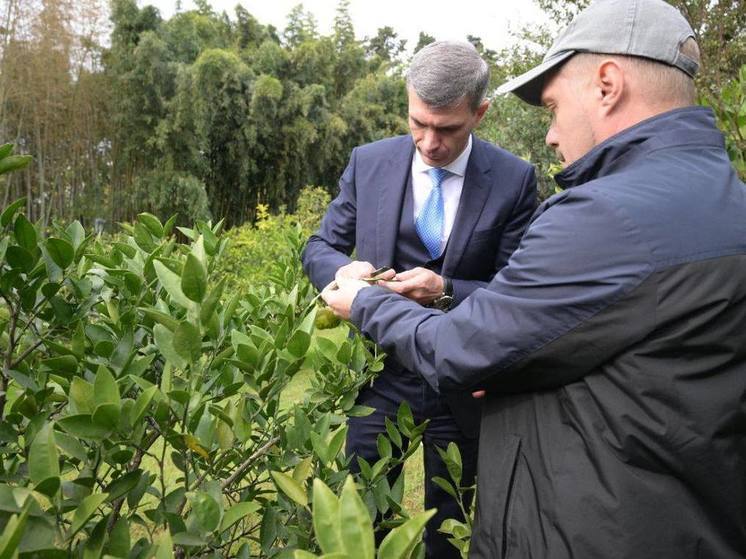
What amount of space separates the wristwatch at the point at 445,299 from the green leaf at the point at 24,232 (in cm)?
99

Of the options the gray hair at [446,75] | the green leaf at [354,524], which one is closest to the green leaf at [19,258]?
the green leaf at [354,524]

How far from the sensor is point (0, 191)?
13.7 m

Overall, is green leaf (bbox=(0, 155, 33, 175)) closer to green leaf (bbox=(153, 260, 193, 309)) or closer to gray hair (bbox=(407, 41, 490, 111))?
green leaf (bbox=(153, 260, 193, 309))

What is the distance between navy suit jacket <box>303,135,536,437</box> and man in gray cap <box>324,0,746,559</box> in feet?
2.66

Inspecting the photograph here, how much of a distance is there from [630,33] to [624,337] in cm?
55

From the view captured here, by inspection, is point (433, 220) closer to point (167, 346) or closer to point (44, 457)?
point (167, 346)

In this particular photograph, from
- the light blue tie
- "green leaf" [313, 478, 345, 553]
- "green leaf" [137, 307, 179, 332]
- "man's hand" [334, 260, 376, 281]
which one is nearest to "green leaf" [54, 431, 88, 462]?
"green leaf" [137, 307, 179, 332]

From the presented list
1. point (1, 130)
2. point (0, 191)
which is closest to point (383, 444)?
point (1, 130)

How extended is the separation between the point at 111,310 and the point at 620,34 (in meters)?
1.08

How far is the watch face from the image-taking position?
1802mm

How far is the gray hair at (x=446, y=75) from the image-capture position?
193 cm

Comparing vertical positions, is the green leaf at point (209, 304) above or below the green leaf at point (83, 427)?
above

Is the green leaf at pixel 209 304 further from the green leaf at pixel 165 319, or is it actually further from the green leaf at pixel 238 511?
the green leaf at pixel 238 511

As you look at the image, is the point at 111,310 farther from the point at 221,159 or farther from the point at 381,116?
the point at 381,116
